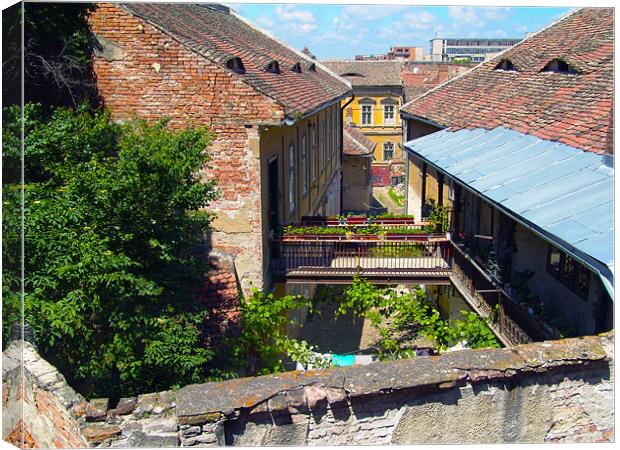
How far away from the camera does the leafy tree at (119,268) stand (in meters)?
6.75

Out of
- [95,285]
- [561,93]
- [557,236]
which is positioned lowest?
[95,285]

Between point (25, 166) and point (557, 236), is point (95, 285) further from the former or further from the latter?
point (557, 236)

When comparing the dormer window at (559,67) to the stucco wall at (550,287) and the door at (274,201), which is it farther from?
the door at (274,201)

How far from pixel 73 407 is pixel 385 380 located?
114 inches

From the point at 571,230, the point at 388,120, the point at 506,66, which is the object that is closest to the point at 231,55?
the point at 571,230

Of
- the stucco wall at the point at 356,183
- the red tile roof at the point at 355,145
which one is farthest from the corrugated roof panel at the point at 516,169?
the stucco wall at the point at 356,183

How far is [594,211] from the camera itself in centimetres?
644

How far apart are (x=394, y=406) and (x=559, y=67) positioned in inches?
389

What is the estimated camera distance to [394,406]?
217 inches

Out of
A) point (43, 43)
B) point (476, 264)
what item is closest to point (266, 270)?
point (476, 264)

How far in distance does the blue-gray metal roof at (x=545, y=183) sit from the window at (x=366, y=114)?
3450cm

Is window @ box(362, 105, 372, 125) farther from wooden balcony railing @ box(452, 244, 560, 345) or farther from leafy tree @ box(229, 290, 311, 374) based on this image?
leafy tree @ box(229, 290, 311, 374)

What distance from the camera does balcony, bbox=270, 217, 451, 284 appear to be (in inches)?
478

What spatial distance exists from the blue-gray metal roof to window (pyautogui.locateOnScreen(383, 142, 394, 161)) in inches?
1352
